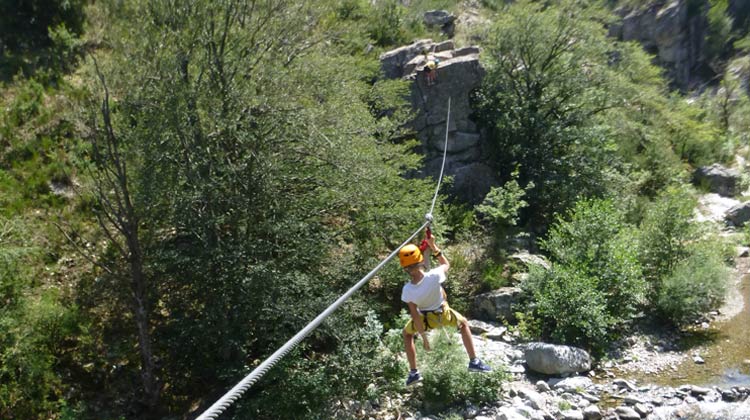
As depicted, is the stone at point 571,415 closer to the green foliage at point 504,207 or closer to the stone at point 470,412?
the stone at point 470,412

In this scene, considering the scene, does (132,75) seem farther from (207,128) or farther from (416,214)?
(416,214)

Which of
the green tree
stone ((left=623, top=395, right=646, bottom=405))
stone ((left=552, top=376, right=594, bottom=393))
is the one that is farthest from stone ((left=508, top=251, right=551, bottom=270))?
the green tree

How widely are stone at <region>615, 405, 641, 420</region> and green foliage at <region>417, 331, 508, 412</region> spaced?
2040 mm

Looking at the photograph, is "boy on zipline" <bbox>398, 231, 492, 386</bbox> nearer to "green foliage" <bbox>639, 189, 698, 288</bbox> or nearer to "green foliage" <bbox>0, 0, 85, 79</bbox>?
"green foliage" <bbox>639, 189, 698, 288</bbox>

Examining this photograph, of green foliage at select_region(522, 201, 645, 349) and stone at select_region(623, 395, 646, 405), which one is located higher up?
green foliage at select_region(522, 201, 645, 349)

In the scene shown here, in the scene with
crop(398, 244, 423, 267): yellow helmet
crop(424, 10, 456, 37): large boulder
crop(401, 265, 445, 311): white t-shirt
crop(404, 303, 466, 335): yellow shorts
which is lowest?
crop(404, 303, 466, 335): yellow shorts

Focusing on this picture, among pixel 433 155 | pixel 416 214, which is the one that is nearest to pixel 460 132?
pixel 433 155

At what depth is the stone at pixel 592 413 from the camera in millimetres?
9391

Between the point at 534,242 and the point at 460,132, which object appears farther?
the point at 460,132

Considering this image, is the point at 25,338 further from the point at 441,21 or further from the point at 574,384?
the point at 441,21

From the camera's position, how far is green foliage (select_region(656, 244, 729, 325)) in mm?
12820

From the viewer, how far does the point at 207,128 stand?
1010 cm

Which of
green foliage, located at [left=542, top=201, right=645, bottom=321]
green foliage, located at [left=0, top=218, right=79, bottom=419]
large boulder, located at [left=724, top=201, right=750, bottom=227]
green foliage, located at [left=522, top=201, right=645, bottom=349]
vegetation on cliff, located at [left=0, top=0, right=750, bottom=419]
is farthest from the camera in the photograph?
large boulder, located at [left=724, top=201, right=750, bottom=227]

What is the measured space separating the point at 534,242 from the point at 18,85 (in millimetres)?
15824
